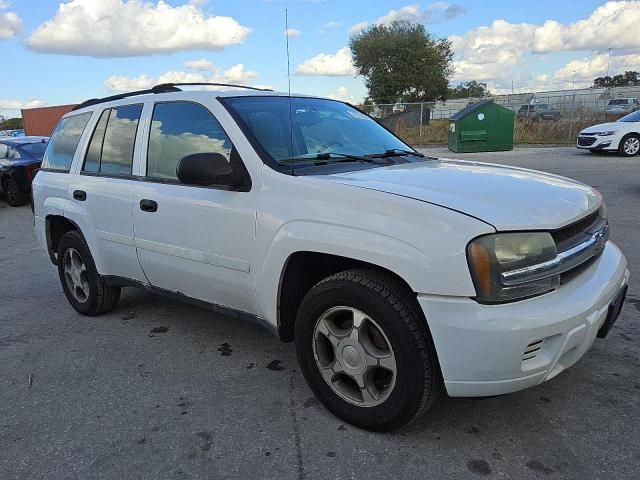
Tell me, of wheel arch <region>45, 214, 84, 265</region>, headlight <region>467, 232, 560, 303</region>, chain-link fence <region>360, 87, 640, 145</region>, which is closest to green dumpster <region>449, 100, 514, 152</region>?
chain-link fence <region>360, 87, 640, 145</region>

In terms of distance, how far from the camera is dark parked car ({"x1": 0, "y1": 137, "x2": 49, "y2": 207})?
11.7 metres

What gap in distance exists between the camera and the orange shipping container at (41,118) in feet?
115

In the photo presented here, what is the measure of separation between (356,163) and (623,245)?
4.16 meters

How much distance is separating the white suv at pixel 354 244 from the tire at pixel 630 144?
47.7 feet

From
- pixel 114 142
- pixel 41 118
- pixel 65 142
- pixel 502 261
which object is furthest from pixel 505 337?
pixel 41 118

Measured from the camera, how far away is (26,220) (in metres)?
10.3

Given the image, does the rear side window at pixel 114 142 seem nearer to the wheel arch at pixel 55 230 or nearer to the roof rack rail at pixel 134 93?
the roof rack rail at pixel 134 93

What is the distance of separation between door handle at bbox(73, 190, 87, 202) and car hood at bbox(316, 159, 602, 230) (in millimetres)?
2246

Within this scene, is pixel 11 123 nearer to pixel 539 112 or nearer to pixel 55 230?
pixel 539 112

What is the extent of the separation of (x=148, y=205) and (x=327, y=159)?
1.23 meters

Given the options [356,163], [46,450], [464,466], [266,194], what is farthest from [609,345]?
[46,450]

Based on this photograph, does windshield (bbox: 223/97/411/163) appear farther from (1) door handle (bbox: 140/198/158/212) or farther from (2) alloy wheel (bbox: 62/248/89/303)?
(2) alloy wheel (bbox: 62/248/89/303)

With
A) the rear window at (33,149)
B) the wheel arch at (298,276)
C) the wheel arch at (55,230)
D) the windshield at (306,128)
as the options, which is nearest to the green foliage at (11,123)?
the rear window at (33,149)

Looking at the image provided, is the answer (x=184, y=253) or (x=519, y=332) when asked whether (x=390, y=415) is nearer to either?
(x=519, y=332)
